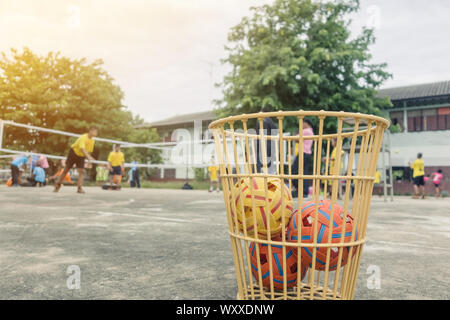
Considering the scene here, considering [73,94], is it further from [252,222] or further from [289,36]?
[252,222]

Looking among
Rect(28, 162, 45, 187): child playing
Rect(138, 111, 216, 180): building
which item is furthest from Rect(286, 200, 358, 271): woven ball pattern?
Rect(138, 111, 216, 180): building

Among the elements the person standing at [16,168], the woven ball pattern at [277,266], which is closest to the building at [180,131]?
the person standing at [16,168]

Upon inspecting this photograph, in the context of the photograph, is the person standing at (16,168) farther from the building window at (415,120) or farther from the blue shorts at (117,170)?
the building window at (415,120)

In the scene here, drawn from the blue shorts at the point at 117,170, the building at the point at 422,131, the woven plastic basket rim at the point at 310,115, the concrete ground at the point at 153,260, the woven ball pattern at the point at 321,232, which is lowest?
the concrete ground at the point at 153,260

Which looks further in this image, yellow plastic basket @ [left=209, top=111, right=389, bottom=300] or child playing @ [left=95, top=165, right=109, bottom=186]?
child playing @ [left=95, top=165, right=109, bottom=186]

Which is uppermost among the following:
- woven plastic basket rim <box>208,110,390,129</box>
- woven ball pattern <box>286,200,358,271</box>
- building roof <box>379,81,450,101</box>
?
building roof <box>379,81,450,101</box>

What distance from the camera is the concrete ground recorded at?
5.52 ft

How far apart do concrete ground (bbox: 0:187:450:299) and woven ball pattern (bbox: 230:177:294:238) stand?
379 millimetres

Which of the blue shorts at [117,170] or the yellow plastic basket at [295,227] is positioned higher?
the blue shorts at [117,170]

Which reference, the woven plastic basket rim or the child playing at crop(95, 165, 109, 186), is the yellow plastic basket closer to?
the woven plastic basket rim

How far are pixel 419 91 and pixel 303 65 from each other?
394 inches

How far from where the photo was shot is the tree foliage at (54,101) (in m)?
22.5

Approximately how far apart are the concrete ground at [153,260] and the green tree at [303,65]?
1434cm

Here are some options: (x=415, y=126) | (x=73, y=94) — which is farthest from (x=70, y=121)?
(x=415, y=126)
